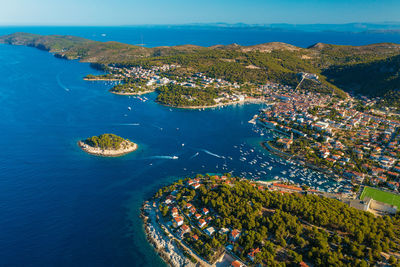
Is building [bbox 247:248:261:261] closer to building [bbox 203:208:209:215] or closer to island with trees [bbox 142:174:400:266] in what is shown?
island with trees [bbox 142:174:400:266]

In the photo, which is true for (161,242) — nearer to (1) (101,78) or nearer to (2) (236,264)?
(2) (236,264)

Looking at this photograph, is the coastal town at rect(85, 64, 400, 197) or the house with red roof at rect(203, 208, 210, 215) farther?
the coastal town at rect(85, 64, 400, 197)

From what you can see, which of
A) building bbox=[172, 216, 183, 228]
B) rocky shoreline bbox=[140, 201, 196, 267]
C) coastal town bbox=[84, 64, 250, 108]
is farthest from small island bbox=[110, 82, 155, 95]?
building bbox=[172, 216, 183, 228]

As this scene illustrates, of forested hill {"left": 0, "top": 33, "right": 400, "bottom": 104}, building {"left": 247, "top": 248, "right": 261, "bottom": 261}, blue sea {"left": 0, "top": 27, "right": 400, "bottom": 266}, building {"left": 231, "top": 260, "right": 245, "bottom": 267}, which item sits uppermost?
forested hill {"left": 0, "top": 33, "right": 400, "bottom": 104}

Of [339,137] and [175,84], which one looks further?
[175,84]

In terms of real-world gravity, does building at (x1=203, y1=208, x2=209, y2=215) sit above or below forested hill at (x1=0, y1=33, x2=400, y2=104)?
below

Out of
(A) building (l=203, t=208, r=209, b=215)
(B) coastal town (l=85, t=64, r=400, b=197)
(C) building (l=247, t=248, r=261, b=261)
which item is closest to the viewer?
(C) building (l=247, t=248, r=261, b=261)

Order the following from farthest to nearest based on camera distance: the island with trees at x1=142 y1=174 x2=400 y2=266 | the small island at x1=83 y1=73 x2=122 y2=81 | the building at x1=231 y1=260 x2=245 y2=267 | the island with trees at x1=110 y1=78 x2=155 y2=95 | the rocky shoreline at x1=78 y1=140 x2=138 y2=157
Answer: the small island at x1=83 y1=73 x2=122 y2=81 → the island with trees at x1=110 y1=78 x2=155 y2=95 → the rocky shoreline at x1=78 y1=140 x2=138 y2=157 → the island with trees at x1=142 y1=174 x2=400 y2=266 → the building at x1=231 y1=260 x2=245 y2=267

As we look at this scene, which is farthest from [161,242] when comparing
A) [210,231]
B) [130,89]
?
[130,89]
